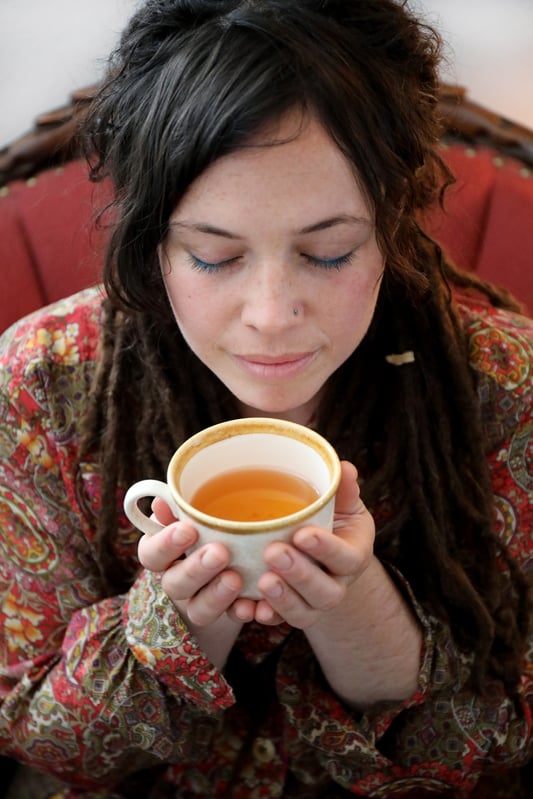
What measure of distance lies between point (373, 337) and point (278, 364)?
254 mm

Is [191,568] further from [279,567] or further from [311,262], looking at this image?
[311,262]

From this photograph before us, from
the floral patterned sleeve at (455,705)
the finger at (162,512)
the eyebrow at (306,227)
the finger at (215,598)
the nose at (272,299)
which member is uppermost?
the eyebrow at (306,227)

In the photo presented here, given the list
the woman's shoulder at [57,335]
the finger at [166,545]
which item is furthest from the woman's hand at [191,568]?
the woman's shoulder at [57,335]

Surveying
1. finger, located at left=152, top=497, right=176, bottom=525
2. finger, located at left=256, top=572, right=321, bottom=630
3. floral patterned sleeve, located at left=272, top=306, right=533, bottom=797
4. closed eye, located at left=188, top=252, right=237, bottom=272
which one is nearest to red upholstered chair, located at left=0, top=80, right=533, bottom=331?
floral patterned sleeve, located at left=272, top=306, right=533, bottom=797

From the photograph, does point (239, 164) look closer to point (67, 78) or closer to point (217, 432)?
point (217, 432)

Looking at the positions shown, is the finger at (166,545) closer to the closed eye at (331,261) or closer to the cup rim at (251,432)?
the cup rim at (251,432)

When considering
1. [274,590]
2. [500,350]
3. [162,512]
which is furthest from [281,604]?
[500,350]

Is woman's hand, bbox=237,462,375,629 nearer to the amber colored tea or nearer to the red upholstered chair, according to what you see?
the amber colored tea

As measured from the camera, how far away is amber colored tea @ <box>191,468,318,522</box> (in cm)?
85

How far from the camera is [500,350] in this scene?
1.20 meters

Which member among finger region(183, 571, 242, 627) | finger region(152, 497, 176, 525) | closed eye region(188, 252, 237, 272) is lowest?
finger region(183, 571, 242, 627)

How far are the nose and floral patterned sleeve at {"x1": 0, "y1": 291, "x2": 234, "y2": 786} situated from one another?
334 millimetres

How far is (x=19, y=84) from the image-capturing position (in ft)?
6.59

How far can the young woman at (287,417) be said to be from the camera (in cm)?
95
